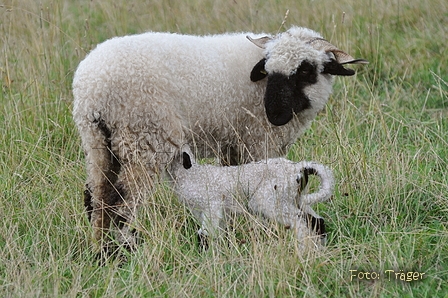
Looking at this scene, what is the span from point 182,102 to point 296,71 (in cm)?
89

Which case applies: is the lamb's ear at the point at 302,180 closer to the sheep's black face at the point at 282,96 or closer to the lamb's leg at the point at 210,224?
the lamb's leg at the point at 210,224

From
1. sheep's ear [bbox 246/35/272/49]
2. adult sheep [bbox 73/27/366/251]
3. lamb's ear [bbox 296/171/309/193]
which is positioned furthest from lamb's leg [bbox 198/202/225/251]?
sheep's ear [bbox 246/35/272/49]

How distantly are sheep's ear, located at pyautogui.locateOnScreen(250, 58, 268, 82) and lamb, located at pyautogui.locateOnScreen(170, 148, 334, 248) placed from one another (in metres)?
0.73

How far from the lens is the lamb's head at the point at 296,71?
17.6ft

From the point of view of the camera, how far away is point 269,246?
14.4 feet

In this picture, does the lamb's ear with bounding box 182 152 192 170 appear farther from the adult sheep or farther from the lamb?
the adult sheep

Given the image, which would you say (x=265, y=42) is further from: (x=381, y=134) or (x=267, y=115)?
(x=381, y=134)

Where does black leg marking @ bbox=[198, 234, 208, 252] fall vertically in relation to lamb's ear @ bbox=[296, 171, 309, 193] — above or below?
below

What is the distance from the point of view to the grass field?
4.29 metres

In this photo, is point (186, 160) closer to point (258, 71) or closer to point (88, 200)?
point (88, 200)

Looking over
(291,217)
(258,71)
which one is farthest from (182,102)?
(291,217)

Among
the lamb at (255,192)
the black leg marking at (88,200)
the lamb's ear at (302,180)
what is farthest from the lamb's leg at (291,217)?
the black leg marking at (88,200)

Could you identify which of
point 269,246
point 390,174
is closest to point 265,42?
point 390,174

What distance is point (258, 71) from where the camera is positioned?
5414mm
